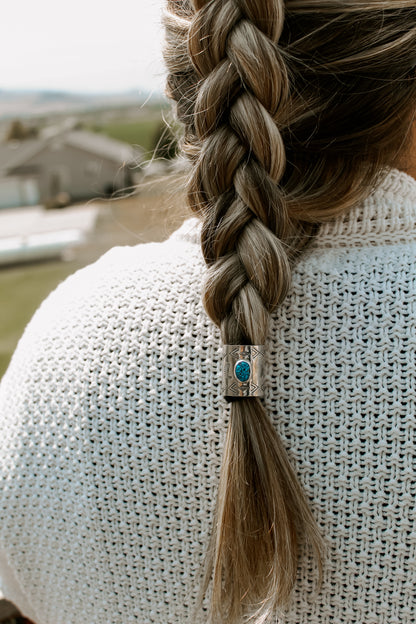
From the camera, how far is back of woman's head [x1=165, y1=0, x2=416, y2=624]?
1.65 feet

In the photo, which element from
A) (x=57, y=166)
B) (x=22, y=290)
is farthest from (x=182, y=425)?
(x=57, y=166)

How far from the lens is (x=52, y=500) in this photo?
2.07 feet

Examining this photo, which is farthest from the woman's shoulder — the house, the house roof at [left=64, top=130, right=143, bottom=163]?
the house roof at [left=64, top=130, right=143, bottom=163]

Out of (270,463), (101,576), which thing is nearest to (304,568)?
(270,463)

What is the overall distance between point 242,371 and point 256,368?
0.04 ft

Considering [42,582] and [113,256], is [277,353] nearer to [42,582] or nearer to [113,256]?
[113,256]

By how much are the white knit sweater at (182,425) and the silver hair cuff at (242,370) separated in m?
0.05

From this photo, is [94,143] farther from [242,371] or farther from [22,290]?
[242,371]

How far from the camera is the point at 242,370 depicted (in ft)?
1.66

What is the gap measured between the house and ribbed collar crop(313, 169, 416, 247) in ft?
16.2

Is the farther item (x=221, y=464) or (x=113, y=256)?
(x=113, y=256)

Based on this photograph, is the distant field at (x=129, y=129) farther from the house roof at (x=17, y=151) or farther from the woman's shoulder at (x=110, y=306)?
the woman's shoulder at (x=110, y=306)

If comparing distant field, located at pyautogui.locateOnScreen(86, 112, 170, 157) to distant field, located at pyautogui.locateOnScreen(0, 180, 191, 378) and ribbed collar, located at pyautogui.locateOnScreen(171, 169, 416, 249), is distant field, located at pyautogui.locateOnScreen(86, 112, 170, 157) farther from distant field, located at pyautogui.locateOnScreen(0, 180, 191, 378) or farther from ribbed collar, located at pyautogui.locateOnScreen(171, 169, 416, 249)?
ribbed collar, located at pyautogui.locateOnScreen(171, 169, 416, 249)

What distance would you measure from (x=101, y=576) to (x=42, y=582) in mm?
96
